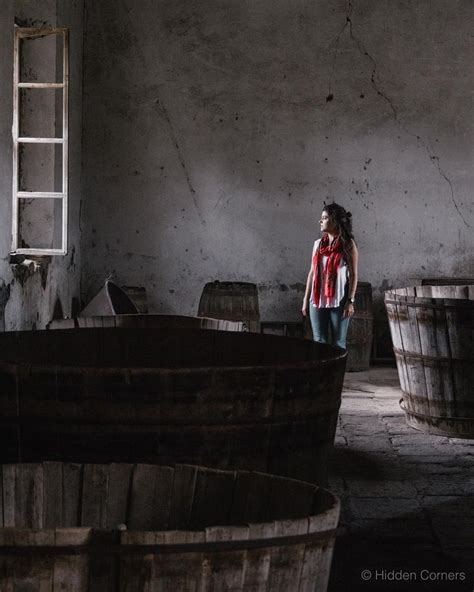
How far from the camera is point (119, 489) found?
2.52 metres

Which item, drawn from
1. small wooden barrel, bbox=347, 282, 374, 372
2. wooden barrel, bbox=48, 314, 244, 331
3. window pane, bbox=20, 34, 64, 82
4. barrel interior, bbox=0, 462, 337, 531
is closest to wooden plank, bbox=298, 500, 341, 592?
barrel interior, bbox=0, 462, 337, 531

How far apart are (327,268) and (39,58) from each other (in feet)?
9.74

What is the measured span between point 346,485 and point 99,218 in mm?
5696

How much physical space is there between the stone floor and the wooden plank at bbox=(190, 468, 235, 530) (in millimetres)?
1591

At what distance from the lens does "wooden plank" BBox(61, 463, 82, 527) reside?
2.51 m

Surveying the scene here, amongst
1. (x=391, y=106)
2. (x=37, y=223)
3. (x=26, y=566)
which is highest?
(x=391, y=106)

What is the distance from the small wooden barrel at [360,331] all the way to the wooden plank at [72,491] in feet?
24.8

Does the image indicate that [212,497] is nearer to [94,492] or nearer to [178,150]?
[94,492]

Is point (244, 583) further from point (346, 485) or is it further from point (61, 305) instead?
point (61, 305)

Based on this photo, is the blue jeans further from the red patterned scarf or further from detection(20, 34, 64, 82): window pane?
detection(20, 34, 64, 82): window pane

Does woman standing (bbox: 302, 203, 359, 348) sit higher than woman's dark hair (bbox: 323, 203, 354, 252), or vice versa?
woman's dark hair (bbox: 323, 203, 354, 252)

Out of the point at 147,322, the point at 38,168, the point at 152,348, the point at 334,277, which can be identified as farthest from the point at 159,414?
the point at 38,168

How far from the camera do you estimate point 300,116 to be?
10.5 meters

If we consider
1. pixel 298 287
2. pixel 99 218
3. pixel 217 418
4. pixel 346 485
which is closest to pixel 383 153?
pixel 298 287
